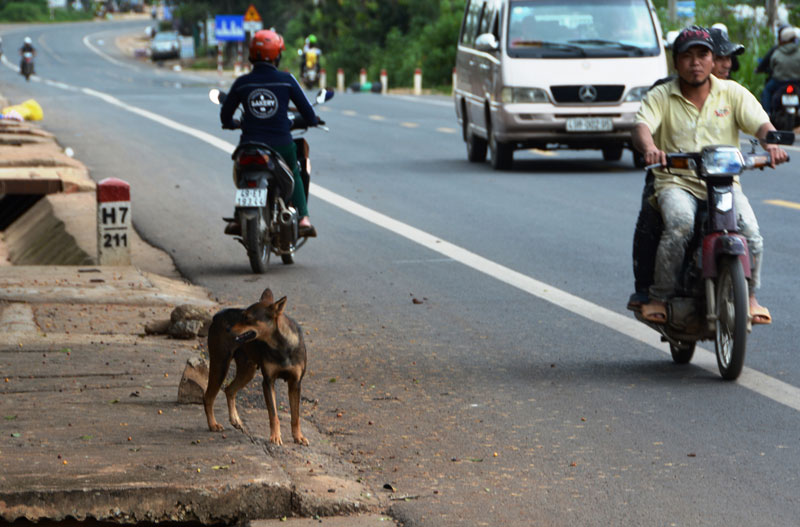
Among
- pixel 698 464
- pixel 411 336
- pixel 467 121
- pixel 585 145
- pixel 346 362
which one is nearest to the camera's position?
pixel 698 464

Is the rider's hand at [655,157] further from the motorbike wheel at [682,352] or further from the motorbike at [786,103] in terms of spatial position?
the motorbike at [786,103]

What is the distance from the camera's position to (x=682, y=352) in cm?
741

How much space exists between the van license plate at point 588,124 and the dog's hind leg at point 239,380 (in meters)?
13.7

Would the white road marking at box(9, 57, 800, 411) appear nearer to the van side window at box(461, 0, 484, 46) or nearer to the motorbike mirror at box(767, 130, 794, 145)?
the motorbike mirror at box(767, 130, 794, 145)

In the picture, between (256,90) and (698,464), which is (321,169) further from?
(698,464)

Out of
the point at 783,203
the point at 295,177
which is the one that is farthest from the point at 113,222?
the point at 783,203

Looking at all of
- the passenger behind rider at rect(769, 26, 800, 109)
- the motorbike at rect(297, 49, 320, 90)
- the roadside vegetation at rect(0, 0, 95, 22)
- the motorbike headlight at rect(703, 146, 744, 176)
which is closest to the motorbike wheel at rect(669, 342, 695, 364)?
the motorbike headlight at rect(703, 146, 744, 176)

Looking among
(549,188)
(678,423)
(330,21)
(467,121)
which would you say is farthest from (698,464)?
(330,21)

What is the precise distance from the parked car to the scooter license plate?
84241 mm

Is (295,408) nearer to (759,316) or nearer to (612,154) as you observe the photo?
(759,316)

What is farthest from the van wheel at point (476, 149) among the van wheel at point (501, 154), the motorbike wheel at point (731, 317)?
the motorbike wheel at point (731, 317)

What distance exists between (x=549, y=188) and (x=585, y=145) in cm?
277

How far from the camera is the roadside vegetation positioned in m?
140

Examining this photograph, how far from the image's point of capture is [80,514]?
468 cm
